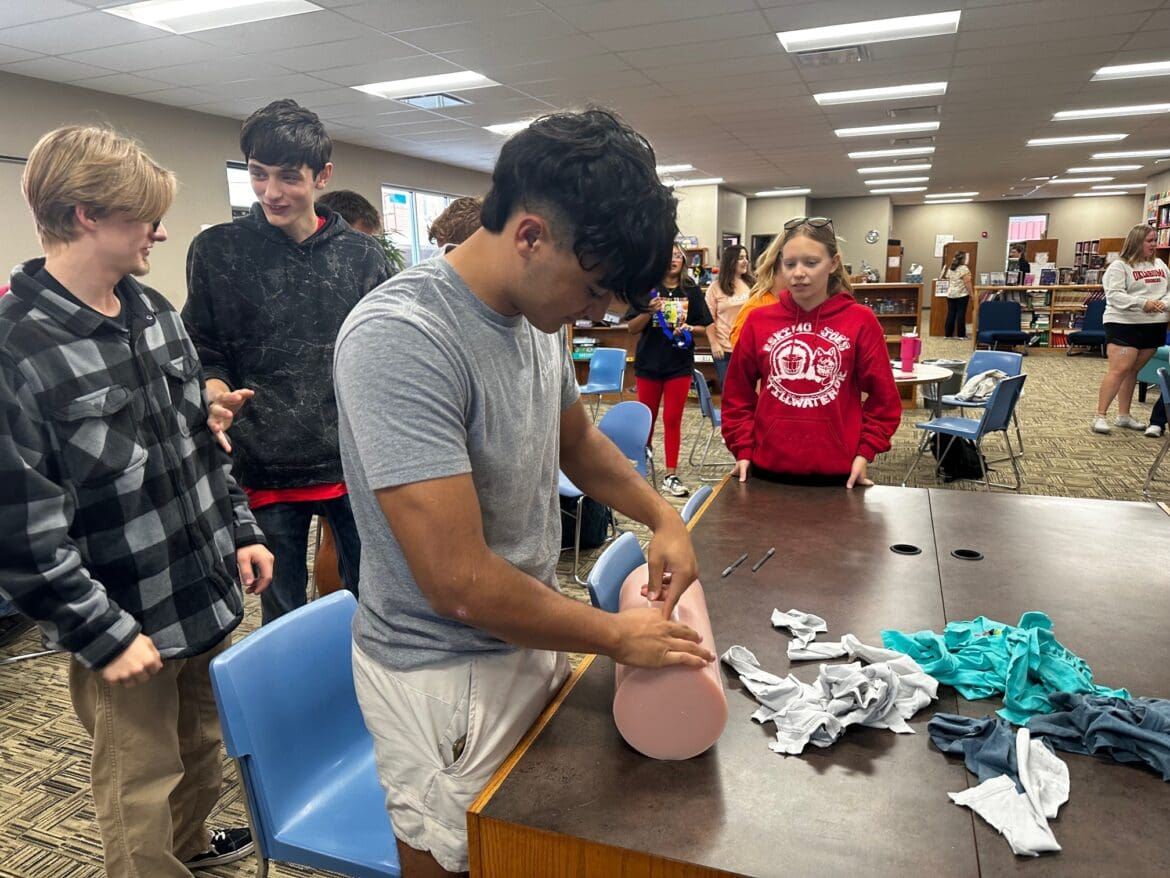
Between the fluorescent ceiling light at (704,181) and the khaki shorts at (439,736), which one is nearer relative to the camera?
the khaki shorts at (439,736)

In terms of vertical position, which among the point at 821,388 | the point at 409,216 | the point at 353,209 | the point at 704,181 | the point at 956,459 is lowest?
the point at 956,459

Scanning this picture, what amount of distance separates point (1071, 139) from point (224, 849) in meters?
11.8

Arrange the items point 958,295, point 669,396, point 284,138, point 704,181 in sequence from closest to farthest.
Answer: point 284,138
point 669,396
point 704,181
point 958,295

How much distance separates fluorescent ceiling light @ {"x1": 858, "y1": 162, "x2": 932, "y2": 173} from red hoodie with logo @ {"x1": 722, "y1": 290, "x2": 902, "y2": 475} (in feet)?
37.1

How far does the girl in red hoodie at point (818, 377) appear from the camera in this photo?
2.35 m

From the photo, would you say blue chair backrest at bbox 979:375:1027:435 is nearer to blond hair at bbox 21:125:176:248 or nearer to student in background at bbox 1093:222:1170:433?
A: student in background at bbox 1093:222:1170:433

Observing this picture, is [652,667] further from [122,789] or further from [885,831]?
[122,789]

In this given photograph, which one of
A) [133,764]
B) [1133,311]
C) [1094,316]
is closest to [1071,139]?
[1094,316]

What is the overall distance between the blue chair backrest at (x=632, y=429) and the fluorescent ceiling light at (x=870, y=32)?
10.8ft

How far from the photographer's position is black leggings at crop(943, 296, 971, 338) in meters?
14.3

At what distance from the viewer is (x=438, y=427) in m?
0.82

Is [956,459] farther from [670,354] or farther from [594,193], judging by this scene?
[594,193]

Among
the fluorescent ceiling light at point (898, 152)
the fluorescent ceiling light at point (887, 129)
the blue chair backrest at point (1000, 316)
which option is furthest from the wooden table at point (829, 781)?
the blue chair backrest at point (1000, 316)

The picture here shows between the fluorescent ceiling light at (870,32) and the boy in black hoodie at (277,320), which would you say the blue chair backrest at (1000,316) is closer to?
the fluorescent ceiling light at (870,32)
